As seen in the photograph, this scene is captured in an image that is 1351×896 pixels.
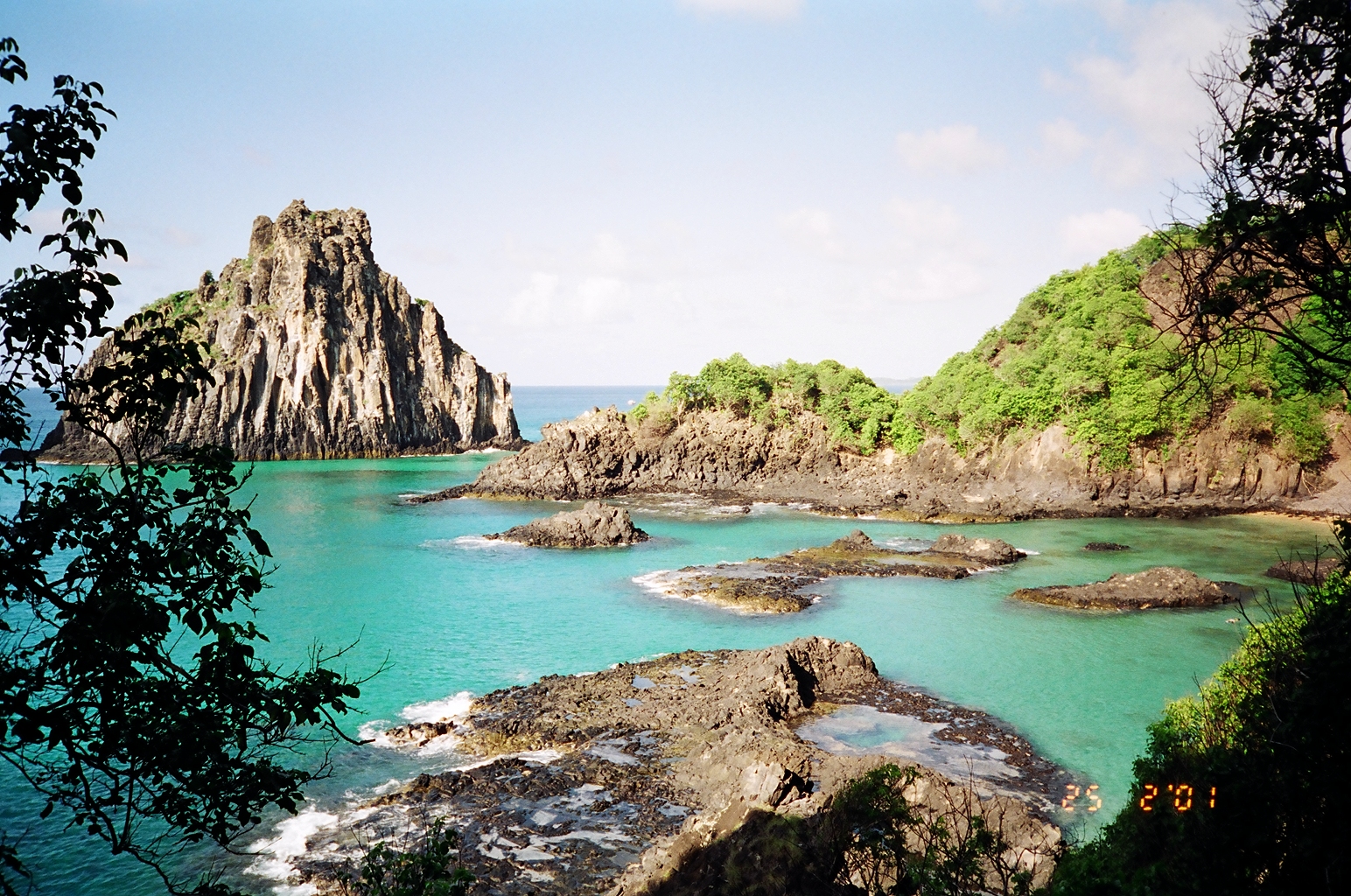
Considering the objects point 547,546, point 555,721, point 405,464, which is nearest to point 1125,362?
point 547,546

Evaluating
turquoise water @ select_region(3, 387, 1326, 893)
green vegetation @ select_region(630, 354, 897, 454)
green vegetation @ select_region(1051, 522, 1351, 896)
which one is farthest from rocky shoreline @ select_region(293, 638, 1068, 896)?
green vegetation @ select_region(630, 354, 897, 454)

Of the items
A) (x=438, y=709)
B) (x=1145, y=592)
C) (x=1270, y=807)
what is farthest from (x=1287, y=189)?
(x=1145, y=592)

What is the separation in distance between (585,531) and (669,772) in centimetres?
2922

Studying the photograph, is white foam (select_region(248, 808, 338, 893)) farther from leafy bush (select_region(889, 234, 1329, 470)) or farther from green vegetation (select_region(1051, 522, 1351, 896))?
leafy bush (select_region(889, 234, 1329, 470))

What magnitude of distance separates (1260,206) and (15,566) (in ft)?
32.9

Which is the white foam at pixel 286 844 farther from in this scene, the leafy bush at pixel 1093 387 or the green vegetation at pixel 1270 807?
the leafy bush at pixel 1093 387

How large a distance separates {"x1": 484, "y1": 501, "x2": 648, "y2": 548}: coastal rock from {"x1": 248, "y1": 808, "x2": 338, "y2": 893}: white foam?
29.6m

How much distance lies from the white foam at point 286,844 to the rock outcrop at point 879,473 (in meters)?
42.9

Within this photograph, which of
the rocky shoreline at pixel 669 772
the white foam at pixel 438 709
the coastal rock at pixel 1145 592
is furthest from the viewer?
the coastal rock at pixel 1145 592

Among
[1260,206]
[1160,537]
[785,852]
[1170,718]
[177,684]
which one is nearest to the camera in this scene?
[177,684]

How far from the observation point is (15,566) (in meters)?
5.51

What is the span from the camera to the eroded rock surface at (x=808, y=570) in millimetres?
34375

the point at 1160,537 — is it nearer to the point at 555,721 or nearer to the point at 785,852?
the point at 555,721

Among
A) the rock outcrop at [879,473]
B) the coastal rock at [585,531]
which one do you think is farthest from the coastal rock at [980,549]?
the coastal rock at [585,531]
